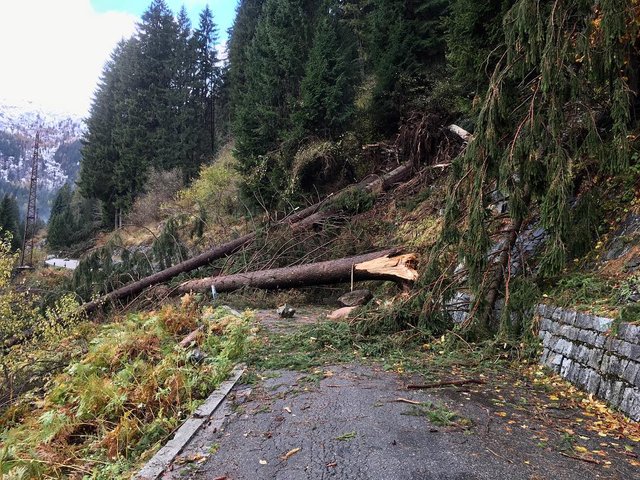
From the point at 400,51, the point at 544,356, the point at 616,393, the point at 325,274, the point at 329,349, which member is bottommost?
the point at 329,349

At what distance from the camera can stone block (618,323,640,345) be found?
326cm

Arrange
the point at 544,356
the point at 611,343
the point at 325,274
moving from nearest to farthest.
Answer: the point at 611,343 < the point at 544,356 < the point at 325,274

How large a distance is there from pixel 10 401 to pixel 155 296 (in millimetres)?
5281

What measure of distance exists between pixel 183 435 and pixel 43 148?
14810 centimetres

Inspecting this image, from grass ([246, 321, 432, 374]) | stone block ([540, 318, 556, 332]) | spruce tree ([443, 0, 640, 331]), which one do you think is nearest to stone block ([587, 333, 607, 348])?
stone block ([540, 318, 556, 332])

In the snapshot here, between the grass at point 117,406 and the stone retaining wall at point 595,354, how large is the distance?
343 centimetres

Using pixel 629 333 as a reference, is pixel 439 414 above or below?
below

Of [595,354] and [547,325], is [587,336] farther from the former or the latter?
[547,325]

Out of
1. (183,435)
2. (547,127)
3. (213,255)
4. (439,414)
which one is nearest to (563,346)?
(439,414)

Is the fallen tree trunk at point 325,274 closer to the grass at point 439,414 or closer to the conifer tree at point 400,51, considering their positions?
the grass at point 439,414

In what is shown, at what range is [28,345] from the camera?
26.4 feet

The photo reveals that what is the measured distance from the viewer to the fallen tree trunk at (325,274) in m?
7.54

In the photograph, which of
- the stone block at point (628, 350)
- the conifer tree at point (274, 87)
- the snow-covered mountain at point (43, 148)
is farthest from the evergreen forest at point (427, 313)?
the snow-covered mountain at point (43, 148)

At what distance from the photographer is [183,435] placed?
10.7 ft
